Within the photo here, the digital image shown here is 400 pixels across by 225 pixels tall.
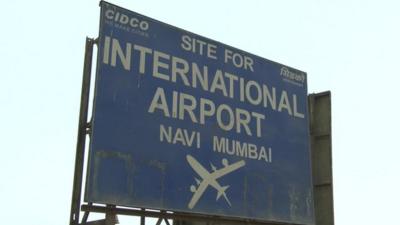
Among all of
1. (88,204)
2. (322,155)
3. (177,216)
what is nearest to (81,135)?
(88,204)

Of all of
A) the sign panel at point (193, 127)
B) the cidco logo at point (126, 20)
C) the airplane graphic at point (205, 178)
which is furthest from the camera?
the airplane graphic at point (205, 178)

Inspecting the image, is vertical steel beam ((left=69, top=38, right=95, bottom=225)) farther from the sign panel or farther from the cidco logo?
the cidco logo

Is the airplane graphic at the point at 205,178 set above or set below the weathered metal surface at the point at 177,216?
above

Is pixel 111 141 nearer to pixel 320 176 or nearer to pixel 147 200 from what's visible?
pixel 147 200

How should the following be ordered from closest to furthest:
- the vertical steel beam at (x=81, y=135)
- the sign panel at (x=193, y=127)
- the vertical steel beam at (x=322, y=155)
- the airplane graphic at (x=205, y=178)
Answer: the vertical steel beam at (x=81, y=135)
the sign panel at (x=193, y=127)
the airplane graphic at (x=205, y=178)
the vertical steel beam at (x=322, y=155)

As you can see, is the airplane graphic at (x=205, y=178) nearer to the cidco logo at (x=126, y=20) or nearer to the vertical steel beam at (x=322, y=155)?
the cidco logo at (x=126, y=20)

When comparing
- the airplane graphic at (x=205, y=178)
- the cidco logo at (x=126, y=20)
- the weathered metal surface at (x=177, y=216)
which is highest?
the cidco logo at (x=126, y=20)

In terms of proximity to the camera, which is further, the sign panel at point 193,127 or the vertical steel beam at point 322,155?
the vertical steel beam at point 322,155

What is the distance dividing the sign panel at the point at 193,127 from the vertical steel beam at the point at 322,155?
57cm

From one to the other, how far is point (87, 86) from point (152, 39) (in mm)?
1782

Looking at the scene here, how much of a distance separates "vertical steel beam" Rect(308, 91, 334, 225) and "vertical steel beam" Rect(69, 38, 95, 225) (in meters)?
6.20

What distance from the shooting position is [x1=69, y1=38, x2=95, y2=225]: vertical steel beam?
1145 centimetres

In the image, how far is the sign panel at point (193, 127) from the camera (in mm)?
11977

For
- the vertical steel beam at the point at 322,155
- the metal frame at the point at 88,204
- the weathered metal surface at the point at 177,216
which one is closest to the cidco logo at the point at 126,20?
the metal frame at the point at 88,204
